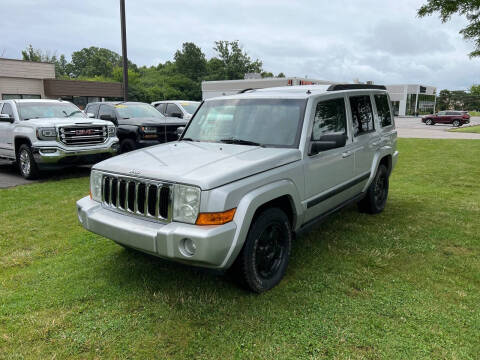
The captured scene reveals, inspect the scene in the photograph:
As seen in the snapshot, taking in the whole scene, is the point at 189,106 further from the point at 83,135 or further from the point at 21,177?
the point at 21,177

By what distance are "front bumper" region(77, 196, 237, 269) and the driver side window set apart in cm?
166

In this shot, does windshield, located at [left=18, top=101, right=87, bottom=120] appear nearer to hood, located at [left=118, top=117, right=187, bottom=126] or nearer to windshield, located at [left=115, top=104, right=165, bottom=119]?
hood, located at [left=118, top=117, right=187, bottom=126]

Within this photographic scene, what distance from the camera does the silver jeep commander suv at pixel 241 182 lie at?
294 centimetres

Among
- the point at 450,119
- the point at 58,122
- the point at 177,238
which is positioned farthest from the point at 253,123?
the point at 450,119

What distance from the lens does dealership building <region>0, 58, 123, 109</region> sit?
27928mm

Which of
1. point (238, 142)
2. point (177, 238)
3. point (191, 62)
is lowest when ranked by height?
point (177, 238)

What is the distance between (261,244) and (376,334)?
1182 millimetres

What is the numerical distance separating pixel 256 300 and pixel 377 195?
3355 millimetres

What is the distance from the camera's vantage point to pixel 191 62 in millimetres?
101062

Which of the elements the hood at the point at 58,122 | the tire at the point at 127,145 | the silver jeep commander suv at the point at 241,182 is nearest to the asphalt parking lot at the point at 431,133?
the tire at the point at 127,145

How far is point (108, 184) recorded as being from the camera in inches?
140

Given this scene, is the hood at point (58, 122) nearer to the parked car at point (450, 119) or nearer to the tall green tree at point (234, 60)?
the parked car at point (450, 119)

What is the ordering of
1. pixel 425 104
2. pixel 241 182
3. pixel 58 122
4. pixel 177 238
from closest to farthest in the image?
pixel 177 238, pixel 241 182, pixel 58 122, pixel 425 104

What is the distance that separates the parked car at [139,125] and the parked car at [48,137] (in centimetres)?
98
